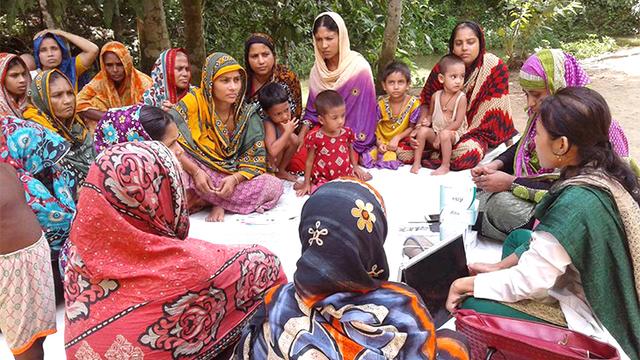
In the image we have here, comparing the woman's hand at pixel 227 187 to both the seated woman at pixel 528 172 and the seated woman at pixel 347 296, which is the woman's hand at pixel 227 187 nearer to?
the seated woman at pixel 528 172

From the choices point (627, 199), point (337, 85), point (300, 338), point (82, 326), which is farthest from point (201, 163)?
point (627, 199)

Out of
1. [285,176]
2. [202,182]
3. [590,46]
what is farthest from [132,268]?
[590,46]

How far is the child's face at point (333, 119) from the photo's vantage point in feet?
13.3

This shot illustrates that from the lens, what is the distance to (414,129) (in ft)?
15.4

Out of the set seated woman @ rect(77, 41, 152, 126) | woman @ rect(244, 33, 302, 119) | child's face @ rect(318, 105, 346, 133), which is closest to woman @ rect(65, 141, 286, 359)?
child's face @ rect(318, 105, 346, 133)

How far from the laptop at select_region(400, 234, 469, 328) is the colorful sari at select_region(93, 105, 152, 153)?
1.71 metres

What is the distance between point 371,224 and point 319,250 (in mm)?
162

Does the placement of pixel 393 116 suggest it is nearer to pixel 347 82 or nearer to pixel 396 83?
pixel 396 83

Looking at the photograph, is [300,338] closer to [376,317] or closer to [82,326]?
[376,317]

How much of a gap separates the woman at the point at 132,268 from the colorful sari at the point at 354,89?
283cm

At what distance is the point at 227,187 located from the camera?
3.73 meters

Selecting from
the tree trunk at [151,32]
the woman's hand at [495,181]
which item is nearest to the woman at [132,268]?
the woman's hand at [495,181]

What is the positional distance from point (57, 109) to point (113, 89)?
1.23 metres

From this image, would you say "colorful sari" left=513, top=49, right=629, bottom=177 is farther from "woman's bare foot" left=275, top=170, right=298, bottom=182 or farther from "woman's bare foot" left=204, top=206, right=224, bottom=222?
"woman's bare foot" left=204, top=206, right=224, bottom=222
